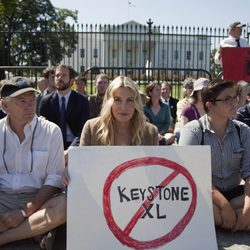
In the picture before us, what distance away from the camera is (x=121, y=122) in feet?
12.7

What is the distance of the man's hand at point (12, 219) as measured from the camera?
3.45 meters

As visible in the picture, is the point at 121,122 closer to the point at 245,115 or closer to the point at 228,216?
the point at 228,216

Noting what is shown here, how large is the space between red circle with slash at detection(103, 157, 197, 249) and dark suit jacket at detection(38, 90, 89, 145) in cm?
244

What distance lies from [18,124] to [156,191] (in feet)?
4.23

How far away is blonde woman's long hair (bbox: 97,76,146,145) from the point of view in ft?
12.4

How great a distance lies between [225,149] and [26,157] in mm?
1798

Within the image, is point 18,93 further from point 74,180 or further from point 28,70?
point 28,70

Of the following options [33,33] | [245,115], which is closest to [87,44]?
[33,33]

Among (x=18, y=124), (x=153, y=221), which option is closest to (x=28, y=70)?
(x=18, y=124)

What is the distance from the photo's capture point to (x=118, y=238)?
325 cm

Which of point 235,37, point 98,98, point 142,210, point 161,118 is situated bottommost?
point 142,210

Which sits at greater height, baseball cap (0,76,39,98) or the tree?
the tree

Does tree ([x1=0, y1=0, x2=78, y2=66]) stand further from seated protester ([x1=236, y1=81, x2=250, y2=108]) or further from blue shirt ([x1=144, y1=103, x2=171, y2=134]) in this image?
seated protester ([x1=236, y1=81, x2=250, y2=108])

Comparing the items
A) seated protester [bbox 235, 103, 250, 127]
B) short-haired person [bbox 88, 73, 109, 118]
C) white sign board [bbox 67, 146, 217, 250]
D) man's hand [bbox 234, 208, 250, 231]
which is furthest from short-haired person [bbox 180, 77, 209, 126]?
white sign board [bbox 67, 146, 217, 250]
